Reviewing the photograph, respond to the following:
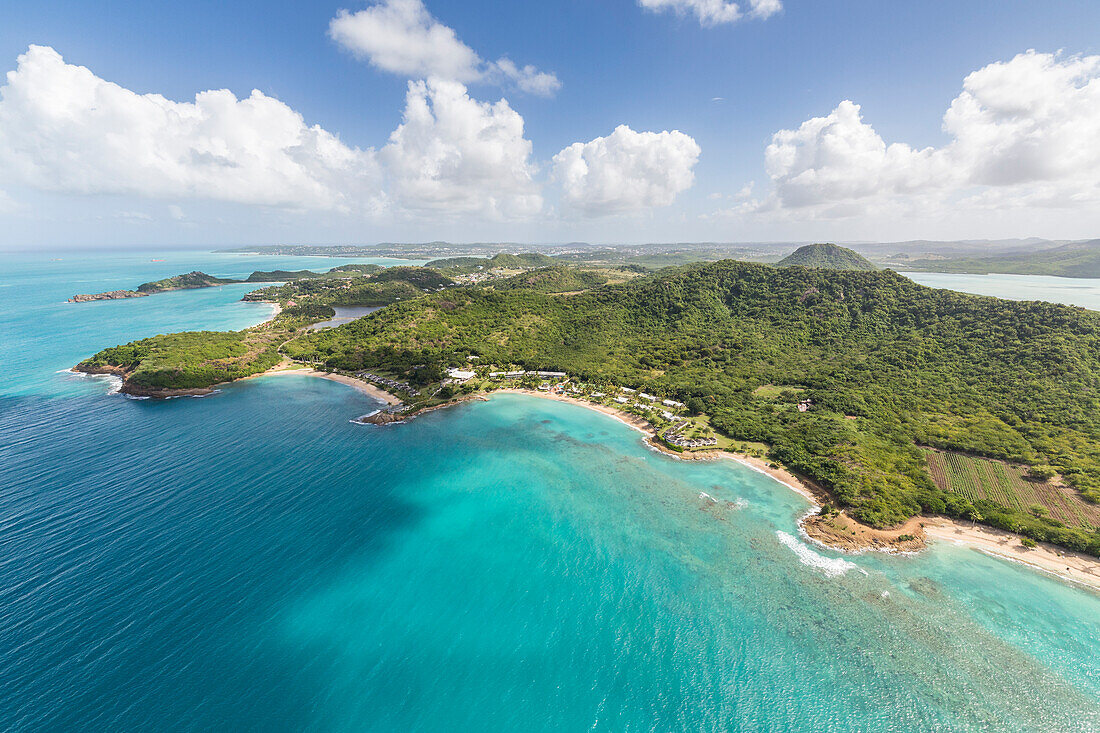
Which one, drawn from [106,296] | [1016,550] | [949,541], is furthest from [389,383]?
[106,296]

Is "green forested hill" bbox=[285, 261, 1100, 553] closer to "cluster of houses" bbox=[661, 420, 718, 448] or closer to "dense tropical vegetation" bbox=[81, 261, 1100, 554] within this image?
"dense tropical vegetation" bbox=[81, 261, 1100, 554]

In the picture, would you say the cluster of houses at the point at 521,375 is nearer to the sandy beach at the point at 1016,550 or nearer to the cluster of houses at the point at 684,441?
the cluster of houses at the point at 684,441

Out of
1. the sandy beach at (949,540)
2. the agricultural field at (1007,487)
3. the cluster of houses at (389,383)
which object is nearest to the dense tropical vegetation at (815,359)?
the agricultural field at (1007,487)

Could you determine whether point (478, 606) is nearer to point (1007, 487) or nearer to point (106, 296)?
point (1007, 487)

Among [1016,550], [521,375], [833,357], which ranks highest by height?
[833,357]

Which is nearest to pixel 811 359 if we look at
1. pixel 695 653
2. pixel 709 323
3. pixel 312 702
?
pixel 709 323
